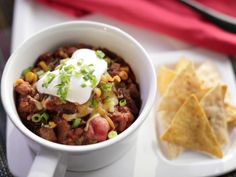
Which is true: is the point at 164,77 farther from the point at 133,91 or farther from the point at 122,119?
the point at 122,119

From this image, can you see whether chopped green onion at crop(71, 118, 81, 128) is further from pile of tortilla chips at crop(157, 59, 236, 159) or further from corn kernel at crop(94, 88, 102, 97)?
pile of tortilla chips at crop(157, 59, 236, 159)

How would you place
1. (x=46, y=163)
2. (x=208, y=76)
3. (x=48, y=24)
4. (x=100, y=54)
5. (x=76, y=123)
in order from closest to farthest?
(x=46, y=163) → (x=76, y=123) → (x=100, y=54) → (x=208, y=76) → (x=48, y=24)

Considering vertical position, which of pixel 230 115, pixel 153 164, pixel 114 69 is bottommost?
pixel 153 164

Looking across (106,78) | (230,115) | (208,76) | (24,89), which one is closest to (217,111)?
(230,115)

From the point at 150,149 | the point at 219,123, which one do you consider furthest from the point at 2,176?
the point at 219,123

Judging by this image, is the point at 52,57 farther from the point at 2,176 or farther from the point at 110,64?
the point at 2,176
